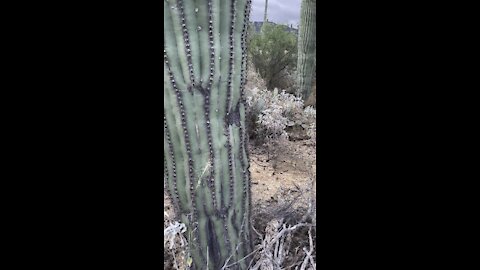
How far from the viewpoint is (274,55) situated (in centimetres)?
872

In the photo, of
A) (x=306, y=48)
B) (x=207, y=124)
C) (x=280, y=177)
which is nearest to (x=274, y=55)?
(x=306, y=48)

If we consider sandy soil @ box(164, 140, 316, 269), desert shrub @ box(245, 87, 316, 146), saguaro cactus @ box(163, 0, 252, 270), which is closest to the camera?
saguaro cactus @ box(163, 0, 252, 270)

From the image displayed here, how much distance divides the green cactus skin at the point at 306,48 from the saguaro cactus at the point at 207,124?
16.3 ft

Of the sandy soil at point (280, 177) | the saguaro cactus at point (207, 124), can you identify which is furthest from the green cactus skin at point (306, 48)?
the saguaro cactus at point (207, 124)

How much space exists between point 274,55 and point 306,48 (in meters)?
1.83

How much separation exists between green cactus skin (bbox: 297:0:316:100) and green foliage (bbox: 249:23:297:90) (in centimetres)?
154

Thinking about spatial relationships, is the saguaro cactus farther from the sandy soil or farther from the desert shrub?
the desert shrub

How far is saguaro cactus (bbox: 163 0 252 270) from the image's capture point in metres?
1.85

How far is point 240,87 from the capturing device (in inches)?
80.6

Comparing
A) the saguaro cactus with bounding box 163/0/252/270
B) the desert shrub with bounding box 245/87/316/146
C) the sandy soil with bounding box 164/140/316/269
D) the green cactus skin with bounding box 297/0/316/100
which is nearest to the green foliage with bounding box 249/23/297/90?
the green cactus skin with bounding box 297/0/316/100

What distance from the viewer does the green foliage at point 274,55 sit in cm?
870
